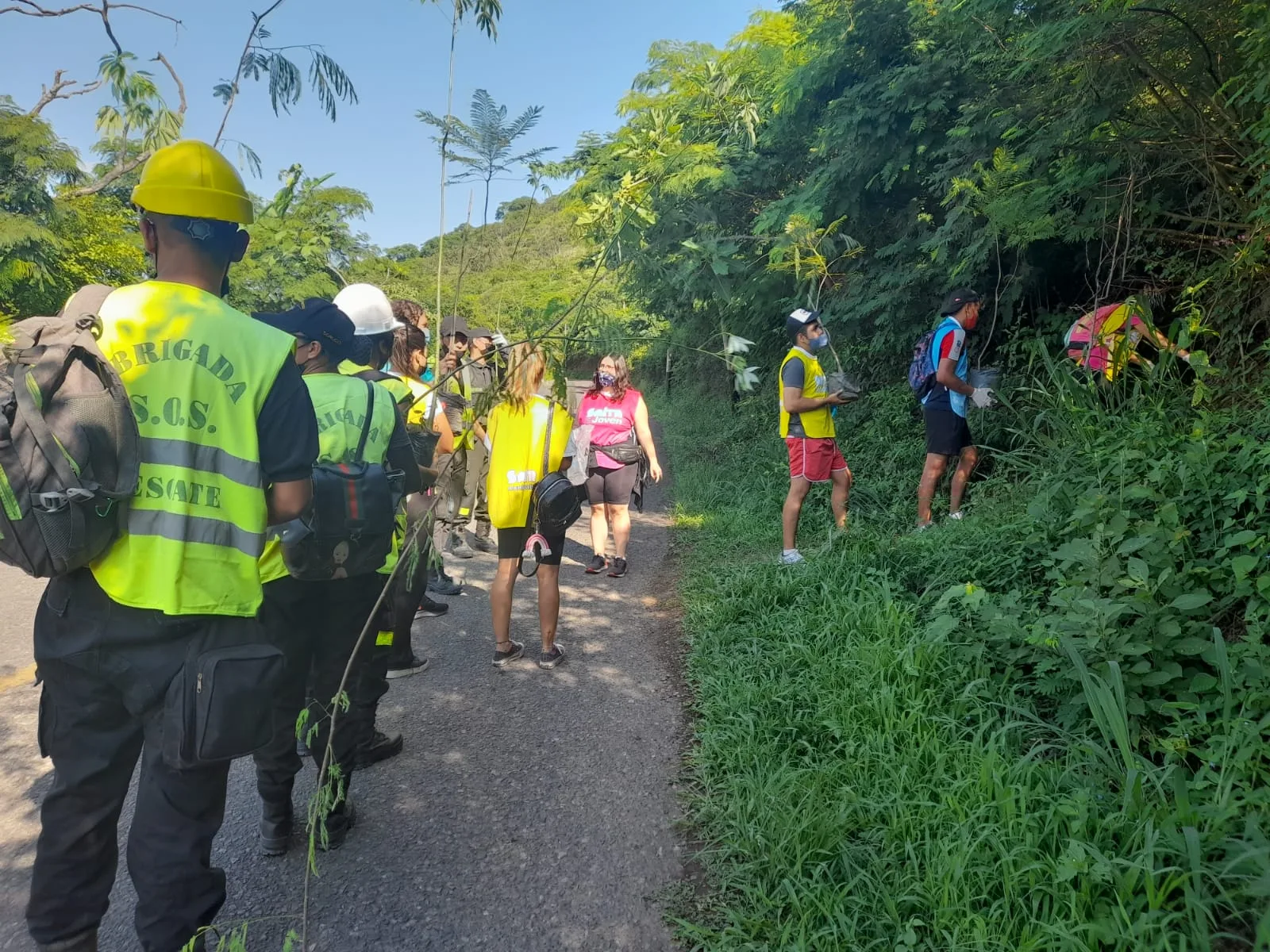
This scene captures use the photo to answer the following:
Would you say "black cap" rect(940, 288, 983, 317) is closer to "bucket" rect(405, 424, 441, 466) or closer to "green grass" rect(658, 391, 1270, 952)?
"green grass" rect(658, 391, 1270, 952)

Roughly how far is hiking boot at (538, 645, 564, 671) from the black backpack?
6.36 ft

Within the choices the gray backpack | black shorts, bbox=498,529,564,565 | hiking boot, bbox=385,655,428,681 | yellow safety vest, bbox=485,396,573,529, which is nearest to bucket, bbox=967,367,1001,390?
yellow safety vest, bbox=485,396,573,529

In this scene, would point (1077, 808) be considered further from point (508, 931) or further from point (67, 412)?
point (67, 412)

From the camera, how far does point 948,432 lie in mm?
5590

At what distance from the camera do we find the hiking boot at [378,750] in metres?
3.31

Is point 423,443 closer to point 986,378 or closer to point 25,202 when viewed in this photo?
point 986,378

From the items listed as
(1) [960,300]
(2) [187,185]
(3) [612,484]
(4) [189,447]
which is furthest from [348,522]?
(1) [960,300]

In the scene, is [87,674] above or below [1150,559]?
below

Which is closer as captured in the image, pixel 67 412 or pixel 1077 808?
pixel 67 412

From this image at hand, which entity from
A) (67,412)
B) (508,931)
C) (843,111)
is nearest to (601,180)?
(67,412)

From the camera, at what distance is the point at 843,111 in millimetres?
6566

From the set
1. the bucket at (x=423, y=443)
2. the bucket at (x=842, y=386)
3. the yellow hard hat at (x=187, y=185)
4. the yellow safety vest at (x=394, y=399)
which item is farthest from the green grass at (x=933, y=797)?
the yellow hard hat at (x=187, y=185)

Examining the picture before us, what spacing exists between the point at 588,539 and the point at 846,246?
→ 12.9 ft

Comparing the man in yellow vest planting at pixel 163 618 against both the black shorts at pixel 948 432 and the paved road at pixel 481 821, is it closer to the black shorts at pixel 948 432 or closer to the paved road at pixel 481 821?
the paved road at pixel 481 821
